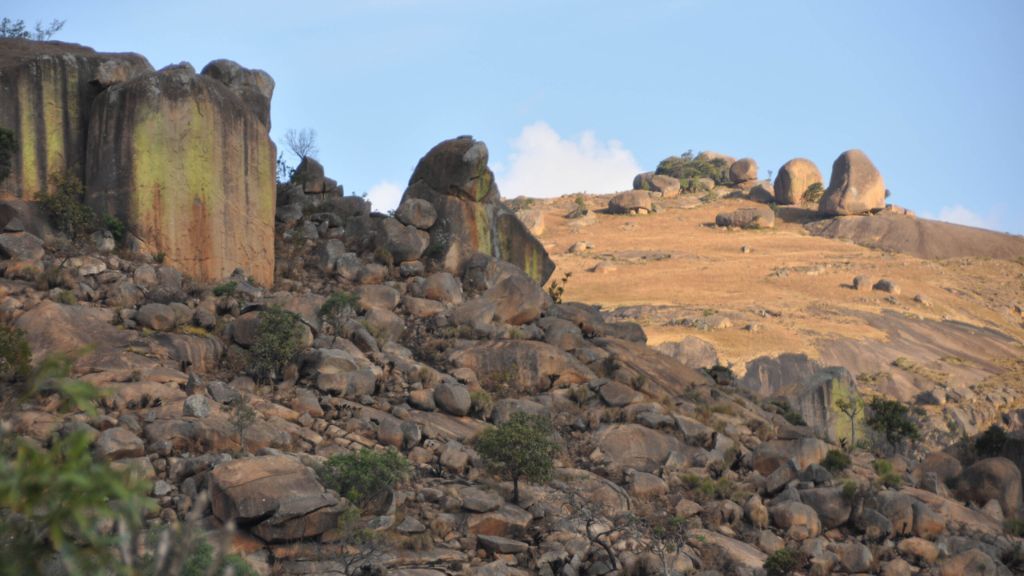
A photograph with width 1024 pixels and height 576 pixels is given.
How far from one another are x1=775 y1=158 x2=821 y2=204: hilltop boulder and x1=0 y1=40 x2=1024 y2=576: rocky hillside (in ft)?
210

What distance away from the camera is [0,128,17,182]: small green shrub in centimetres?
2250

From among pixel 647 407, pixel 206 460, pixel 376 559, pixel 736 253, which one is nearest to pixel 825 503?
pixel 647 407

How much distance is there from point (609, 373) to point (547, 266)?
27.5ft

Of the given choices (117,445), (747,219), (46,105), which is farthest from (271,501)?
(747,219)

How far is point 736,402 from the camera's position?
28.3 metres

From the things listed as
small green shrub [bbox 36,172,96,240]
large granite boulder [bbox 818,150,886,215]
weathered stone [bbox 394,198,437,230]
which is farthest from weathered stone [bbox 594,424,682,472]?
large granite boulder [bbox 818,150,886,215]

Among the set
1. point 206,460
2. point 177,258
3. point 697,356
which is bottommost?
point 697,356

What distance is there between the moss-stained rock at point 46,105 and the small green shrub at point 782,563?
17546 mm

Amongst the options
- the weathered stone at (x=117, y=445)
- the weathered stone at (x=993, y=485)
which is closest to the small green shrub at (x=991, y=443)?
the weathered stone at (x=993, y=485)

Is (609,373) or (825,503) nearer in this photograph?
(825,503)

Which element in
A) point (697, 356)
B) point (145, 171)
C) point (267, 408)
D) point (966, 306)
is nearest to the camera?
point (267, 408)

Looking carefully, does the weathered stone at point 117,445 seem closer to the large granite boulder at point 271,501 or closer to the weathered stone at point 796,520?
the large granite boulder at point 271,501

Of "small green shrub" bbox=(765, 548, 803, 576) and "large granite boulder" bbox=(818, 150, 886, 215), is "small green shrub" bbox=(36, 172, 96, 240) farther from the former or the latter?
"large granite boulder" bbox=(818, 150, 886, 215)

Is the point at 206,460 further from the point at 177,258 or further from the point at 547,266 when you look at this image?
the point at 547,266
